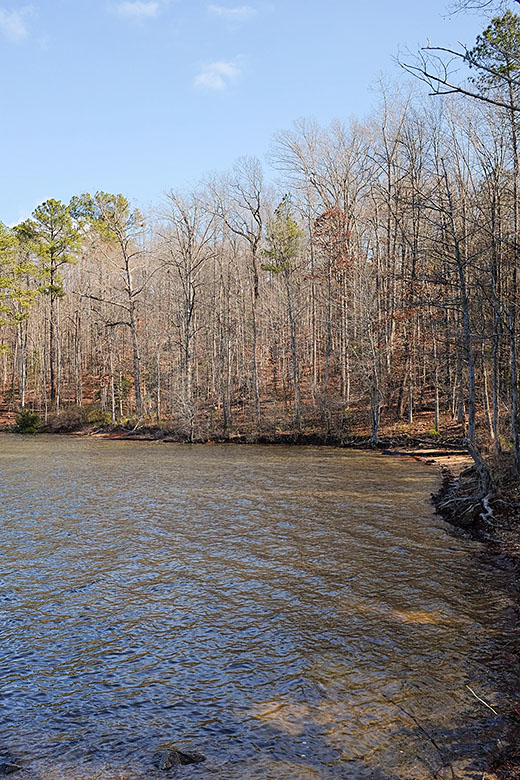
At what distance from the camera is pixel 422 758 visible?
4.61 m

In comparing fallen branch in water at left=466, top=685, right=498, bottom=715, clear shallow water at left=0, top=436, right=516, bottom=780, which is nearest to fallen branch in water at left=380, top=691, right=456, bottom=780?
clear shallow water at left=0, top=436, right=516, bottom=780

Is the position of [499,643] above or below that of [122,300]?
below

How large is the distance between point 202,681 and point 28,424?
36.0m

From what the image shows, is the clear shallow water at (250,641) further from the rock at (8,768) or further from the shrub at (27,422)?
the shrub at (27,422)

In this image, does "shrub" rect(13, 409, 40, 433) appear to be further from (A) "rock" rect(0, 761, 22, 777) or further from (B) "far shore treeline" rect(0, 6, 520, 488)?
(A) "rock" rect(0, 761, 22, 777)

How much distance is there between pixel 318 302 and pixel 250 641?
33.7m

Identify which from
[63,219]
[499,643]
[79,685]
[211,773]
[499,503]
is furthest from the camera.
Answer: [63,219]

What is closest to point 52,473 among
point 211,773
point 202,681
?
point 202,681

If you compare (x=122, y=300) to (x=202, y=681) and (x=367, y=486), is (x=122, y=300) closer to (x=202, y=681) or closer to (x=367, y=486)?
(x=367, y=486)

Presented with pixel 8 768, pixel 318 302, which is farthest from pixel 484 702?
pixel 318 302

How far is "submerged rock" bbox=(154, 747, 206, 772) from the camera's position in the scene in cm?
454

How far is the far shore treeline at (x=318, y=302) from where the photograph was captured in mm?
20391

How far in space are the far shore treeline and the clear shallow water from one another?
534cm

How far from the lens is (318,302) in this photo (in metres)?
39.3
